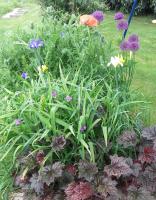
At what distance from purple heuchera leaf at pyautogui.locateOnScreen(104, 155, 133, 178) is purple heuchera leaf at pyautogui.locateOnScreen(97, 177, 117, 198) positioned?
2.2 inches

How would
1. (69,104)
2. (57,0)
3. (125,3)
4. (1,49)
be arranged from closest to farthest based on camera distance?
1. (69,104)
2. (1,49)
3. (57,0)
4. (125,3)

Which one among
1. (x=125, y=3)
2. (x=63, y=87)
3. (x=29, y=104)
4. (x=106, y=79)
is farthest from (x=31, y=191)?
(x=125, y=3)

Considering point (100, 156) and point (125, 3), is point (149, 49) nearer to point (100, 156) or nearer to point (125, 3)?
point (125, 3)

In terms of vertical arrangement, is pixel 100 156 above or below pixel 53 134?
below

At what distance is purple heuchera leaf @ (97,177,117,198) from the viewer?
10.0ft

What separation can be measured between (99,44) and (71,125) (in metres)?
1.53

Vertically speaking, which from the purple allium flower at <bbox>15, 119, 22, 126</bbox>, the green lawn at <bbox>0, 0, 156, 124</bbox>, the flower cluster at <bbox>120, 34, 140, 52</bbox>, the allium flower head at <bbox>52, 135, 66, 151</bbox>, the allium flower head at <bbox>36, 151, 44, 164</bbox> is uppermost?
the flower cluster at <bbox>120, 34, 140, 52</bbox>

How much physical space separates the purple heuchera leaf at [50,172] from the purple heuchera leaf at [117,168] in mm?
361

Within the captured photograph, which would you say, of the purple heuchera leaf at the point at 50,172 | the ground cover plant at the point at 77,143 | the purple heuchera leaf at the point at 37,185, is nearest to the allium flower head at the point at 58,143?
the ground cover plant at the point at 77,143

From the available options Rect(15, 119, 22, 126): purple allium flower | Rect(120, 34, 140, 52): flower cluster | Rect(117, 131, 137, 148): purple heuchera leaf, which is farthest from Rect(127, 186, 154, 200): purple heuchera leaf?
Rect(120, 34, 140, 52): flower cluster

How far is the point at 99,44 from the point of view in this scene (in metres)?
4.60

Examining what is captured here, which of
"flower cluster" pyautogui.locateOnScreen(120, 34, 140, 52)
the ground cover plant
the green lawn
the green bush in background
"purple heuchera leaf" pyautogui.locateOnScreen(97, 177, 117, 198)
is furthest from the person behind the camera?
the green bush in background

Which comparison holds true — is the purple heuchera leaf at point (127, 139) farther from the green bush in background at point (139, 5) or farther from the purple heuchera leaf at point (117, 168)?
the green bush in background at point (139, 5)

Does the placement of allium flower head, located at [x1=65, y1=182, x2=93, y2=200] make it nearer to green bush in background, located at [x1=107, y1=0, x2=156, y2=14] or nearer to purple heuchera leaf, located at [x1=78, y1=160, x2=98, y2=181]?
purple heuchera leaf, located at [x1=78, y1=160, x2=98, y2=181]
